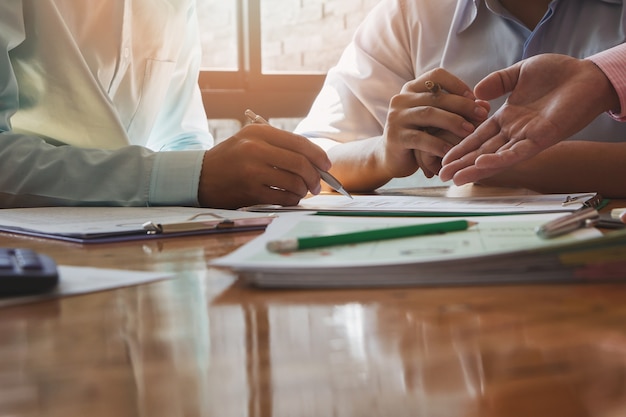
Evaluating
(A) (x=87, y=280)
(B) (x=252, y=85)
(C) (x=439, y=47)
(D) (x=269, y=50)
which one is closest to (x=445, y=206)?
(A) (x=87, y=280)

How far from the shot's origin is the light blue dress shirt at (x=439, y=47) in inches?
59.8

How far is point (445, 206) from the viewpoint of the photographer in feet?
2.94

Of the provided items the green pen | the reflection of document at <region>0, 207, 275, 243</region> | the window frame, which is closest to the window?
the window frame

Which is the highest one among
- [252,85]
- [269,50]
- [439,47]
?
[269,50]

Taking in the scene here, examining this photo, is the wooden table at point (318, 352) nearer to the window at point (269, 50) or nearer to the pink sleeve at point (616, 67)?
the pink sleeve at point (616, 67)

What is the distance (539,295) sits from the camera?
1.45ft

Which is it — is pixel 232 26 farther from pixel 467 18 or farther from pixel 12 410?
pixel 12 410

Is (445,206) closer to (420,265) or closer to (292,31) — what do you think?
(420,265)

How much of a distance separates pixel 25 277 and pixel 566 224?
38 centimetres

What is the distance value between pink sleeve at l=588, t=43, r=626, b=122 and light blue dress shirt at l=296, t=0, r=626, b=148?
367mm

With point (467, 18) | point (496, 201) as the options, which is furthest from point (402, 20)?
point (496, 201)

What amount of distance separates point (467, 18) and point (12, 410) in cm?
154

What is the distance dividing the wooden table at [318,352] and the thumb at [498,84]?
2.26ft

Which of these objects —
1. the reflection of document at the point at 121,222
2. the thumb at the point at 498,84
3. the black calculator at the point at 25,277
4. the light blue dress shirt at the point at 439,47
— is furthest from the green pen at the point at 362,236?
the light blue dress shirt at the point at 439,47
